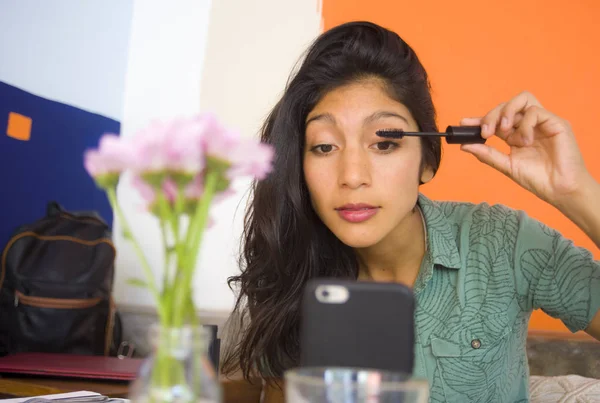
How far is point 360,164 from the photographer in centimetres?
99

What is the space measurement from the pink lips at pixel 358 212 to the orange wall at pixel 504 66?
835 mm

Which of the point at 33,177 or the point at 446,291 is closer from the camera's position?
the point at 446,291

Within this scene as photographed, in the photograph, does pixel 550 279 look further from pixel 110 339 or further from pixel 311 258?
pixel 110 339

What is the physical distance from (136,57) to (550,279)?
1.61 m

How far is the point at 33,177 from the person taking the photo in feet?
5.76

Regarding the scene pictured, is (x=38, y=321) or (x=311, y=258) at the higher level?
(x=311, y=258)

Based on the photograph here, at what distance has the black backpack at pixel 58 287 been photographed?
1568 mm

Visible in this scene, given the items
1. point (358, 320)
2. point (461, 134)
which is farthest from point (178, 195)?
point (461, 134)

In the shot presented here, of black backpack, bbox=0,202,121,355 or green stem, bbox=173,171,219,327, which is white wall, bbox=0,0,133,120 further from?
green stem, bbox=173,171,219,327

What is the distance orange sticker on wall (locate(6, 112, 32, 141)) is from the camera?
1.66 meters

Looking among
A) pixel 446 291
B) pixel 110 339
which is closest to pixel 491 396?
pixel 446 291

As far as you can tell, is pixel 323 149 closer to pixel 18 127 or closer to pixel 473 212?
pixel 473 212

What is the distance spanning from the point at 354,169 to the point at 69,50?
1.30 meters

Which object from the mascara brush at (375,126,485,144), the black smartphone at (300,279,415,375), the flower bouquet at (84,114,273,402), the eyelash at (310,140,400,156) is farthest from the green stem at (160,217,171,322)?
the eyelash at (310,140,400,156)
